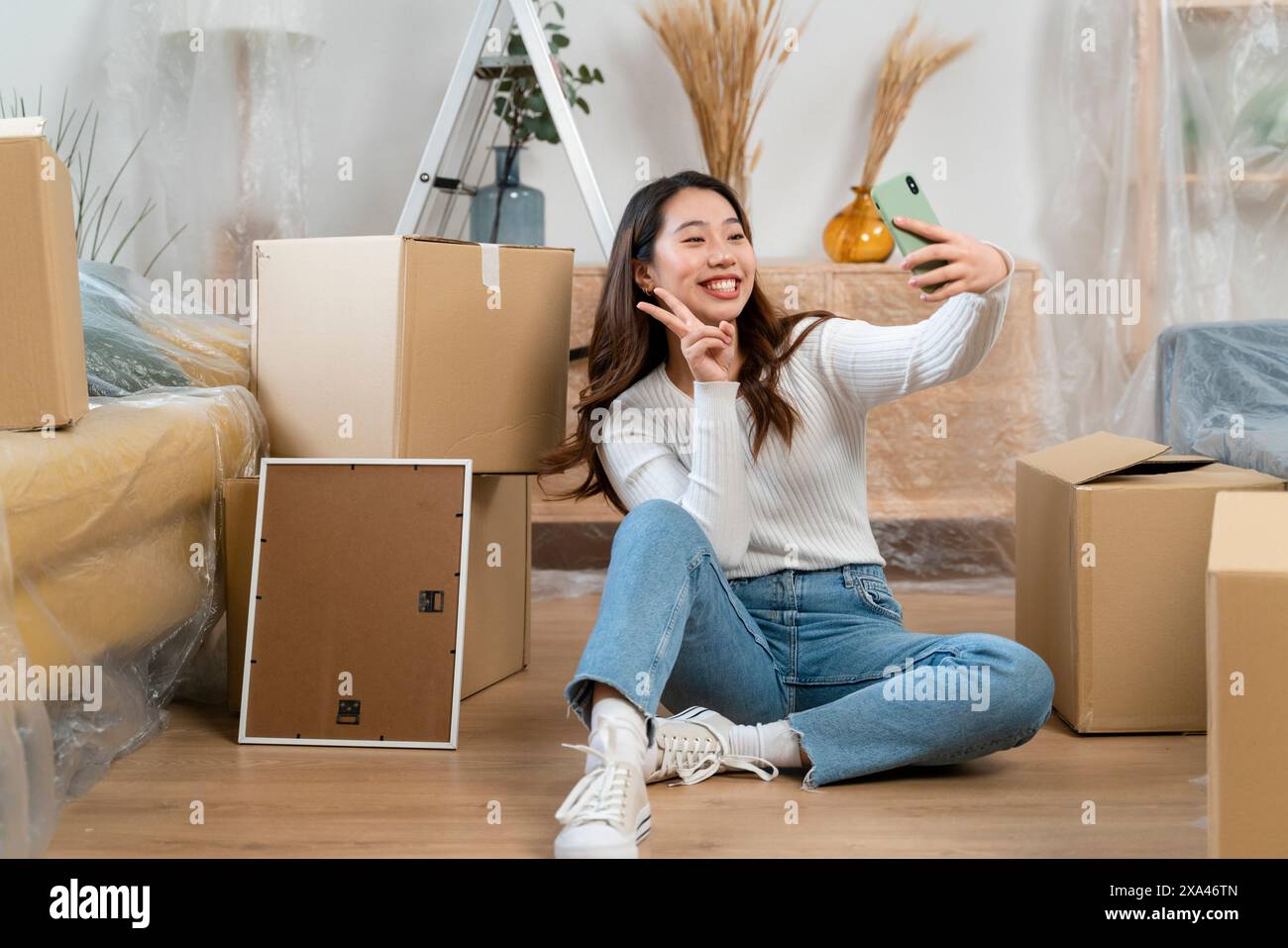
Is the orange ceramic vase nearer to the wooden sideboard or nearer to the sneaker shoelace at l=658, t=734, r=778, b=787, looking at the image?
the wooden sideboard

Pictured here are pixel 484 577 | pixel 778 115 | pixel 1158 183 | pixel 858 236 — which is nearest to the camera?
pixel 484 577

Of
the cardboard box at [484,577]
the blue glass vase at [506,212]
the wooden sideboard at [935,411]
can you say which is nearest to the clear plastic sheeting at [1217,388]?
the wooden sideboard at [935,411]

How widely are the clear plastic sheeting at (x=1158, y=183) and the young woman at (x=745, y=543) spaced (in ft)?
3.43

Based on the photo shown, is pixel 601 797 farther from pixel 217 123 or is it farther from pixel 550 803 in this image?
pixel 217 123

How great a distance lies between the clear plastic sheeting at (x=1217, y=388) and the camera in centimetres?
182

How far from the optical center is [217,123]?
241 cm

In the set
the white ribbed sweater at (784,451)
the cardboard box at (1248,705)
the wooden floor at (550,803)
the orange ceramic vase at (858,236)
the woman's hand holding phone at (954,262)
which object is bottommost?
the wooden floor at (550,803)

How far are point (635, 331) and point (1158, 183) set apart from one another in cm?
137

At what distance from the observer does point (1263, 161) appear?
2.26 meters

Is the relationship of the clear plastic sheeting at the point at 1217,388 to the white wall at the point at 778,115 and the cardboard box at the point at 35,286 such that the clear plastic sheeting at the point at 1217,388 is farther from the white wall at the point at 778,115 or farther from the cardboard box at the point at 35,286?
the cardboard box at the point at 35,286

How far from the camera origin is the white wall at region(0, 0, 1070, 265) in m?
2.72

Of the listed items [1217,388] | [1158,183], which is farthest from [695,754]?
[1158,183]

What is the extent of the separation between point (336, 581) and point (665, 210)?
0.61m
